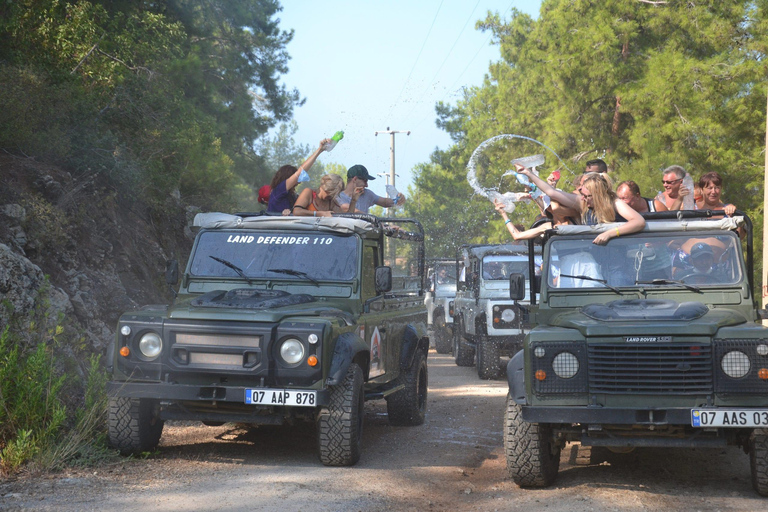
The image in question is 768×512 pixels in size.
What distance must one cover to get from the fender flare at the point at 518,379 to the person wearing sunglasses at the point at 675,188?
2.46 meters

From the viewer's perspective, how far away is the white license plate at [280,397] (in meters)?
6.45

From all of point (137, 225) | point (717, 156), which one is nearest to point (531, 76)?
point (717, 156)

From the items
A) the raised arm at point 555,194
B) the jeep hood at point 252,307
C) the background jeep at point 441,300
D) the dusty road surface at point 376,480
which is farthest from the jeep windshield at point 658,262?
the background jeep at point 441,300

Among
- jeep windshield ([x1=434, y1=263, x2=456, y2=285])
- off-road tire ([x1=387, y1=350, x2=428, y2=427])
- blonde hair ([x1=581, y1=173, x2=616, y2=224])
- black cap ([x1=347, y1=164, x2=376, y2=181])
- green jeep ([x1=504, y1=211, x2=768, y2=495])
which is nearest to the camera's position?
green jeep ([x1=504, y1=211, x2=768, y2=495])

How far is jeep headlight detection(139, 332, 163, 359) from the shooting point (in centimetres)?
675

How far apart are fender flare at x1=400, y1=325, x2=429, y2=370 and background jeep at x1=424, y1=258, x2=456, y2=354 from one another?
976cm

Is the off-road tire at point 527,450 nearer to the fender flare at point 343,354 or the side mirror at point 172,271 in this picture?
the fender flare at point 343,354

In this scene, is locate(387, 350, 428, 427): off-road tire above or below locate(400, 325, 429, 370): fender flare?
below

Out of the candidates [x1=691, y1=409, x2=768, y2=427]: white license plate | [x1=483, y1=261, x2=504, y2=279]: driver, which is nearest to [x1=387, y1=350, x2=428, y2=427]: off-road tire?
[x1=691, y1=409, x2=768, y2=427]: white license plate

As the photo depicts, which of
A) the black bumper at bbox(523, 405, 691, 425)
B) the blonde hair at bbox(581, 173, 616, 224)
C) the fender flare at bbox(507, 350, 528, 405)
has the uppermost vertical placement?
the blonde hair at bbox(581, 173, 616, 224)

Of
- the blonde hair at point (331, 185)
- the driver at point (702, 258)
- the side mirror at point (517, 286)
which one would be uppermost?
the blonde hair at point (331, 185)

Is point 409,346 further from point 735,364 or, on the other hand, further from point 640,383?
point 735,364

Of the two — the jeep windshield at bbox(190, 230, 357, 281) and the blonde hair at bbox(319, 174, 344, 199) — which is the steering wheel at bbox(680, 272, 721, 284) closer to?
the jeep windshield at bbox(190, 230, 357, 281)

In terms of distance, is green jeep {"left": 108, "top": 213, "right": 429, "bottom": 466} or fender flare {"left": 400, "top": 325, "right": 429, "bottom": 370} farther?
fender flare {"left": 400, "top": 325, "right": 429, "bottom": 370}
